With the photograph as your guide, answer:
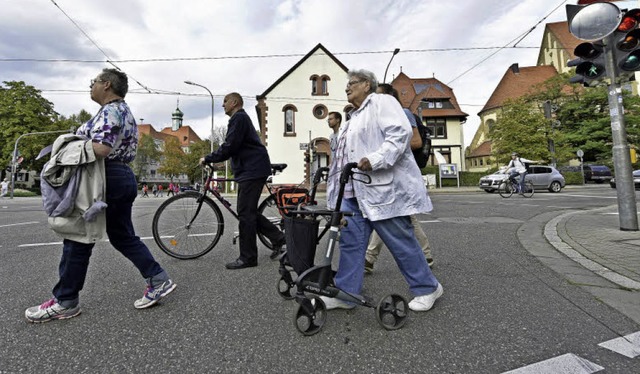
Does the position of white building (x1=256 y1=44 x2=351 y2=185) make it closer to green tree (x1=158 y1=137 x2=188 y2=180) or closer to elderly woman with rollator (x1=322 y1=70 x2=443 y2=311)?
elderly woman with rollator (x1=322 y1=70 x2=443 y2=311)

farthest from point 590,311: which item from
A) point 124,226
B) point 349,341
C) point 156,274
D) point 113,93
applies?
point 113,93

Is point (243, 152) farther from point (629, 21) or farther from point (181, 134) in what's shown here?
point (181, 134)

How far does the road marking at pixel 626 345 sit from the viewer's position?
1729 millimetres

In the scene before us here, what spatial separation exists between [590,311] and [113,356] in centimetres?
301

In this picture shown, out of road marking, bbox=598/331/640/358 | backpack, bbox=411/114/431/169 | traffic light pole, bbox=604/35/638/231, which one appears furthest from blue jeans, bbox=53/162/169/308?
traffic light pole, bbox=604/35/638/231

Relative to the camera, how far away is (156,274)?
2.47 meters

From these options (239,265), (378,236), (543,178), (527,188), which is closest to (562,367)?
(378,236)

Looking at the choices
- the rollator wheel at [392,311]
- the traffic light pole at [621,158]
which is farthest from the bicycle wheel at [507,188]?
the rollator wheel at [392,311]

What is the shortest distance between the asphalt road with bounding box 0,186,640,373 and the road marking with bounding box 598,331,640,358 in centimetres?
4

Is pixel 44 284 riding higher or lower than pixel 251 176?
lower

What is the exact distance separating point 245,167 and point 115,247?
1599 millimetres

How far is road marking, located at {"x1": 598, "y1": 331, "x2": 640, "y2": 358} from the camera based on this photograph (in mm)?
1729

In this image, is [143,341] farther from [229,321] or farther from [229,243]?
[229,243]

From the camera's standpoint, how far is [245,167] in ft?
12.1
